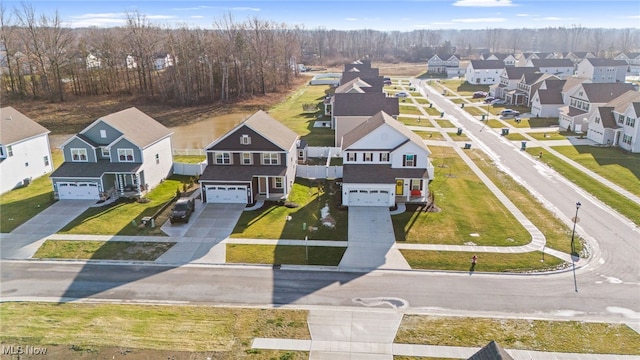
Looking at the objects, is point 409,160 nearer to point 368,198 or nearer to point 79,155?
point 368,198

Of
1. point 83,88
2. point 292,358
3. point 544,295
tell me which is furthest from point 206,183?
point 83,88

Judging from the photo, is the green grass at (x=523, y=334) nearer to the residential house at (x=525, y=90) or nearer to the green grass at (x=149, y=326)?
the green grass at (x=149, y=326)

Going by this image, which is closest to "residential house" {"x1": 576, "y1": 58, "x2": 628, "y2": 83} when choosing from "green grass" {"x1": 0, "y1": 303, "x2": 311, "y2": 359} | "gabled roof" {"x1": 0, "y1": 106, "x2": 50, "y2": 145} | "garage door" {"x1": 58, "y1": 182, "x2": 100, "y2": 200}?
"garage door" {"x1": 58, "y1": 182, "x2": 100, "y2": 200}

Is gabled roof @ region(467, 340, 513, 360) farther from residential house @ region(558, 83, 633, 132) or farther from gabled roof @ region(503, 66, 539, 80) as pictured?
gabled roof @ region(503, 66, 539, 80)

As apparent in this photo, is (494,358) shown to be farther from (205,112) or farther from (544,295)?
(205,112)

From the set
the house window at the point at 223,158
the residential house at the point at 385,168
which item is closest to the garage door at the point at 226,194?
the house window at the point at 223,158

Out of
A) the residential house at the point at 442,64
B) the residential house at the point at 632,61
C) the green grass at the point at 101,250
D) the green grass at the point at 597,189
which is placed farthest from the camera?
the residential house at the point at 442,64
